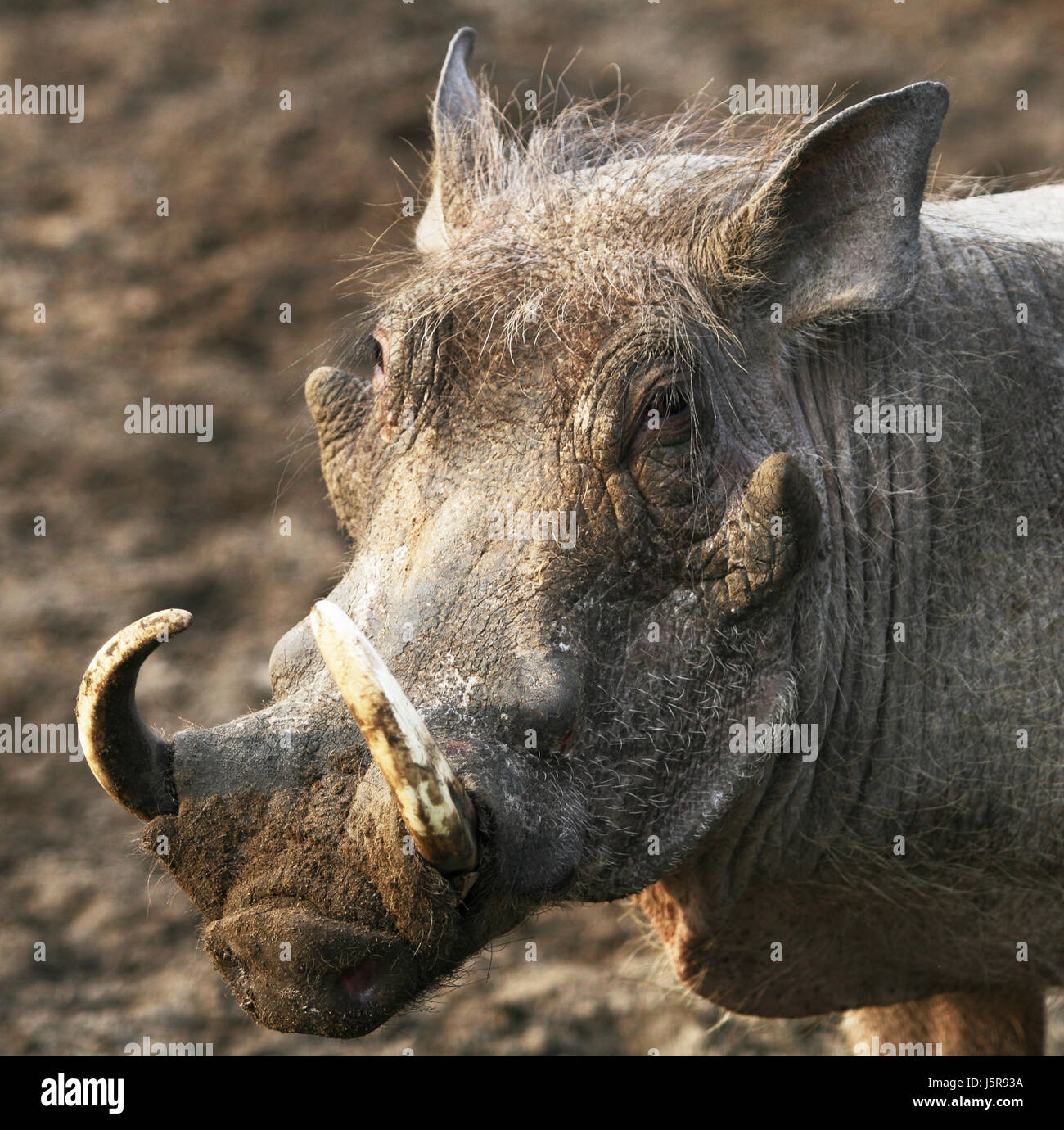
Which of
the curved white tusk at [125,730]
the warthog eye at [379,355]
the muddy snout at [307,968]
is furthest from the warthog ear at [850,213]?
the muddy snout at [307,968]

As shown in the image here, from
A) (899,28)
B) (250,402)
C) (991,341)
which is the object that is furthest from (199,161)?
(991,341)

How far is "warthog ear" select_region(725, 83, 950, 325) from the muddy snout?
1.30m

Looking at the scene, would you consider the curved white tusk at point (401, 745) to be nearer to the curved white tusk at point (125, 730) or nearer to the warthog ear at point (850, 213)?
the curved white tusk at point (125, 730)

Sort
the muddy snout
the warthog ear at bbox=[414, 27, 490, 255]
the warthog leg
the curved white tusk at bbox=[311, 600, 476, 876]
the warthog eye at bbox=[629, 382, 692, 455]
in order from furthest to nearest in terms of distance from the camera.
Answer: the warthog leg → the warthog ear at bbox=[414, 27, 490, 255] → the warthog eye at bbox=[629, 382, 692, 455] → the muddy snout → the curved white tusk at bbox=[311, 600, 476, 876]

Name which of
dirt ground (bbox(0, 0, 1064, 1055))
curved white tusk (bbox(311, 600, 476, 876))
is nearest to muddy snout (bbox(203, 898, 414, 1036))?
curved white tusk (bbox(311, 600, 476, 876))

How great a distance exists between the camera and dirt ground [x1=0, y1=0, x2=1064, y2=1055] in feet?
14.9

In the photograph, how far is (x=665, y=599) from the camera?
2324 mm

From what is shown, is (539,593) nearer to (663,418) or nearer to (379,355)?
(663,418)

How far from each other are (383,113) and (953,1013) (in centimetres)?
524

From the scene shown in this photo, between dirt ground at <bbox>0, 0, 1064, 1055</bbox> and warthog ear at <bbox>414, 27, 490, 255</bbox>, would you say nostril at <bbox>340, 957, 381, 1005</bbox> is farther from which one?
dirt ground at <bbox>0, 0, 1064, 1055</bbox>

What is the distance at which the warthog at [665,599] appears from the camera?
202 cm

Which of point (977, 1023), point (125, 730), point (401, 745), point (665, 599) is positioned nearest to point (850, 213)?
point (665, 599)

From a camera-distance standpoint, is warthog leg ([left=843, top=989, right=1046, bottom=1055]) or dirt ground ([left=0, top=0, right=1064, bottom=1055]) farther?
dirt ground ([left=0, top=0, right=1064, bottom=1055])

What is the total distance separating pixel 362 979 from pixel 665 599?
2.48ft
